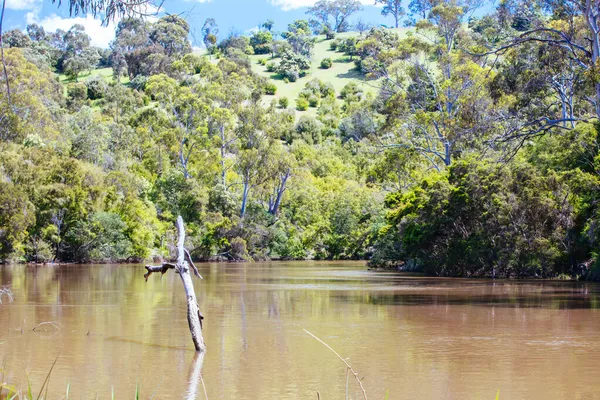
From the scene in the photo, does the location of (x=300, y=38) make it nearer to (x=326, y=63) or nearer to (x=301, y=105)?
(x=326, y=63)

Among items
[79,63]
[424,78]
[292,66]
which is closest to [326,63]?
[292,66]

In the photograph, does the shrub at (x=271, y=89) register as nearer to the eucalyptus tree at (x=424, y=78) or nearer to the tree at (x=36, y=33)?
the tree at (x=36, y=33)

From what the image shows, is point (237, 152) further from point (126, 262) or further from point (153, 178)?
point (126, 262)

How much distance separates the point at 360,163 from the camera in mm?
65125

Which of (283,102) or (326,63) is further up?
(326,63)

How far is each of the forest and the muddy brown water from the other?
5.00m

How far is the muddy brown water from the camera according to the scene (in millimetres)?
8852

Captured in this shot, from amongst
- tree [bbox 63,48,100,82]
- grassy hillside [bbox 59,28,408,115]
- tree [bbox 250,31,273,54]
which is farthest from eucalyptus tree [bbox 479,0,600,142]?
tree [bbox 250,31,273,54]

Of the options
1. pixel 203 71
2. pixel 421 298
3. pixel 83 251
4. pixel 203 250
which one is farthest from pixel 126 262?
pixel 421 298

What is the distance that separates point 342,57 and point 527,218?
78438 mm

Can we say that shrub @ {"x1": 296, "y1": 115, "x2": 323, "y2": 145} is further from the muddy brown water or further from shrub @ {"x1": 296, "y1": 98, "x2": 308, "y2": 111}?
the muddy brown water

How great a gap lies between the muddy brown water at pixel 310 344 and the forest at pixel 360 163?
5003 millimetres

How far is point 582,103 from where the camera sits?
32.3 m

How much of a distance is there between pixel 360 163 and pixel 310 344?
53.8 meters
